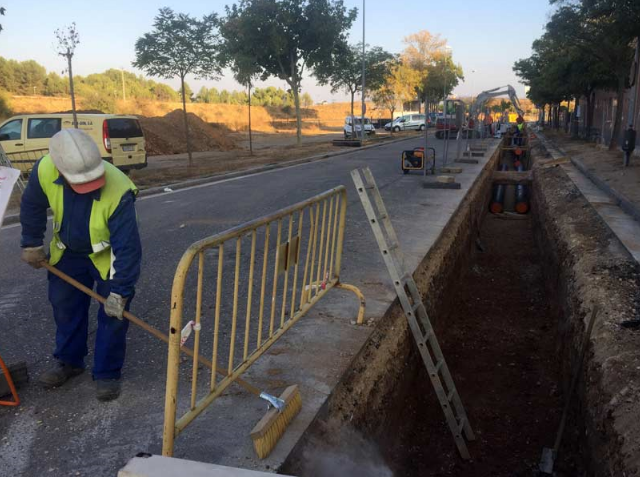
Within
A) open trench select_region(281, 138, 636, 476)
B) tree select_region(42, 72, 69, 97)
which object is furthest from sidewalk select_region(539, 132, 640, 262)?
tree select_region(42, 72, 69, 97)

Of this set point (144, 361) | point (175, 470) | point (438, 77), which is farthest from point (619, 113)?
point (438, 77)

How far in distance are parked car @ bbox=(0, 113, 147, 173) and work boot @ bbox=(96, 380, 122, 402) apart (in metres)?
11.3

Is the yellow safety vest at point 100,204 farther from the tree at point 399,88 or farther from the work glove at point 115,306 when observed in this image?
the tree at point 399,88

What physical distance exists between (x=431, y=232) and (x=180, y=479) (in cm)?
645

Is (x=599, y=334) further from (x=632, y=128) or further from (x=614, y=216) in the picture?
(x=632, y=128)

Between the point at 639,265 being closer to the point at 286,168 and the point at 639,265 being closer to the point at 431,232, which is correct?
the point at 431,232

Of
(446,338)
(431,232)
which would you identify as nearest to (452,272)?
(431,232)

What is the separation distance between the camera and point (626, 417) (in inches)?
136

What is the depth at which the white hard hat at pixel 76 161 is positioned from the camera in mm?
2883

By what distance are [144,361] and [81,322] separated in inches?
20.6

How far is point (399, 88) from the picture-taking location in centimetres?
5503

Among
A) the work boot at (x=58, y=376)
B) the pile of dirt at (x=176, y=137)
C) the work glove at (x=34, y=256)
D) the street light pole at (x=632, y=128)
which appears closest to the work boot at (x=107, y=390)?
the work boot at (x=58, y=376)

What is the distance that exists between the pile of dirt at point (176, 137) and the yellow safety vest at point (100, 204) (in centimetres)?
2380

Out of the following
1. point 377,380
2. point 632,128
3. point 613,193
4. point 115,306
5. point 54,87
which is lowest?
point 377,380
